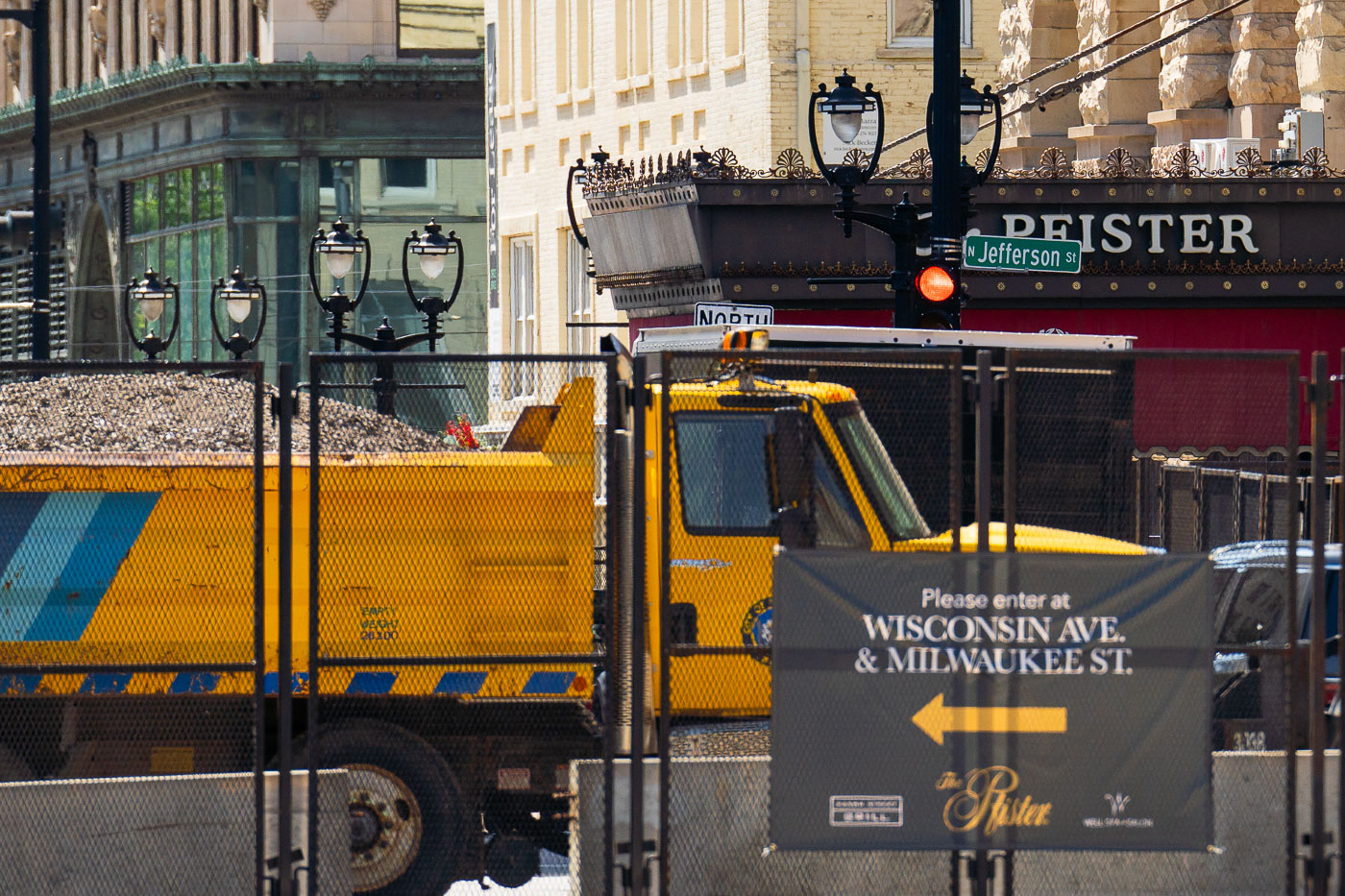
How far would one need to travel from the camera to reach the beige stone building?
103 ft

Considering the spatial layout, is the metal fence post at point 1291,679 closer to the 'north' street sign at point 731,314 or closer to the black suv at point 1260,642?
the black suv at point 1260,642

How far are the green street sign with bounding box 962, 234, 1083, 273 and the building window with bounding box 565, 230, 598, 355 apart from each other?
1776 centimetres

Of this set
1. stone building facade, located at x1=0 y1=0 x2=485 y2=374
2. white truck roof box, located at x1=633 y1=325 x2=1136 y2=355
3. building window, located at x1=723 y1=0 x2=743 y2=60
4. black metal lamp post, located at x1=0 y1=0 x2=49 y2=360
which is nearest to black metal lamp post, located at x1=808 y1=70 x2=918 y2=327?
white truck roof box, located at x1=633 y1=325 x2=1136 y2=355

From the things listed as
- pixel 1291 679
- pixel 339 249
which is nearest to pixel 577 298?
pixel 339 249

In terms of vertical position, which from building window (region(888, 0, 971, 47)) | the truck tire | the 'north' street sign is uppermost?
building window (region(888, 0, 971, 47))

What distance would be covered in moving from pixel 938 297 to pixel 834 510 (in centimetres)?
673

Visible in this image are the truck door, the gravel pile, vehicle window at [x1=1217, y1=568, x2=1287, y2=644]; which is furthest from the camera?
vehicle window at [x1=1217, y1=568, x2=1287, y2=644]

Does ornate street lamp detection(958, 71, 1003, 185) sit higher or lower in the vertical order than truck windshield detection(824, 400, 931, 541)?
higher

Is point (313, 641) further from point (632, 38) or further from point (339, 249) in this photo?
point (632, 38)

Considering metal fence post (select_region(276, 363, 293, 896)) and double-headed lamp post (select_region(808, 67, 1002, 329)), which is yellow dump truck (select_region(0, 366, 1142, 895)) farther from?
double-headed lamp post (select_region(808, 67, 1002, 329))

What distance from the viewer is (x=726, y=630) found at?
1061 centimetres

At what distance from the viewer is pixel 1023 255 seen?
17.5m

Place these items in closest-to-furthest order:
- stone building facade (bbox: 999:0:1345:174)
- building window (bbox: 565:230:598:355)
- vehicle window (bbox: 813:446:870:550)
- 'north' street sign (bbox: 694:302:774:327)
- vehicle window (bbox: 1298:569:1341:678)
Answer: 1. vehicle window (bbox: 813:446:870:550)
2. vehicle window (bbox: 1298:569:1341:678)
3. 'north' street sign (bbox: 694:302:774:327)
4. stone building facade (bbox: 999:0:1345:174)
5. building window (bbox: 565:230:598:355)

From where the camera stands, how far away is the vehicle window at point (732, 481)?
10.6m
